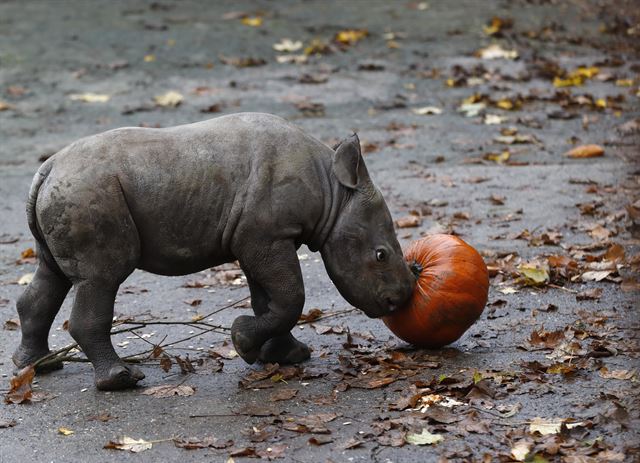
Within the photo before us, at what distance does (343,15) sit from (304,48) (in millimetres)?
2146

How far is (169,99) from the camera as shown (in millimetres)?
13156

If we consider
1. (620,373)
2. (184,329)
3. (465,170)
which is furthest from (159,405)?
(465,170)

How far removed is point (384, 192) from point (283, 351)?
164 inches

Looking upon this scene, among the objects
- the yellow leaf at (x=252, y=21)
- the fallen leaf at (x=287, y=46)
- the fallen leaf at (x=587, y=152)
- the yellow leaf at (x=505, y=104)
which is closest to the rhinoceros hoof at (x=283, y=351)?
the fallen leaf at (x=587, y=152)

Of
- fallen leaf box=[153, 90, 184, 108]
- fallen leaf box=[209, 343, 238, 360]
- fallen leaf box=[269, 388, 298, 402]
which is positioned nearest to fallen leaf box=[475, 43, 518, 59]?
fallen leaf box=[153, 90, 184, 108]

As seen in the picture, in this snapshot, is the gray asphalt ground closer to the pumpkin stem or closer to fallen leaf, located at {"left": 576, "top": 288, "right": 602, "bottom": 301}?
fallen leaf, located at {"left": 576, "top": 288, "right": 602, "bottom": 301}

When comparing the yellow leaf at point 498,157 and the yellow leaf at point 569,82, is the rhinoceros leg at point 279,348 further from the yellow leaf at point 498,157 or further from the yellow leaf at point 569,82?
the yellow leaf at point 569,82

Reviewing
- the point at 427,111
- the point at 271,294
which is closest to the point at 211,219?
the point at 271,294

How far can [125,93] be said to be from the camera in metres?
13.6

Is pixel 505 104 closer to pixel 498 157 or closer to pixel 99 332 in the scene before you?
pixel 498 157

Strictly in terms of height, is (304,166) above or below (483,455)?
above

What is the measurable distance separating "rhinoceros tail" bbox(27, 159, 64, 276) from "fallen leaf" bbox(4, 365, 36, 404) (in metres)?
0.60

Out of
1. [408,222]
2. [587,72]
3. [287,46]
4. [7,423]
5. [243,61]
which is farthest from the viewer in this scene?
[287,46]

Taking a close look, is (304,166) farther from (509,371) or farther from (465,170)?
(465,170)
